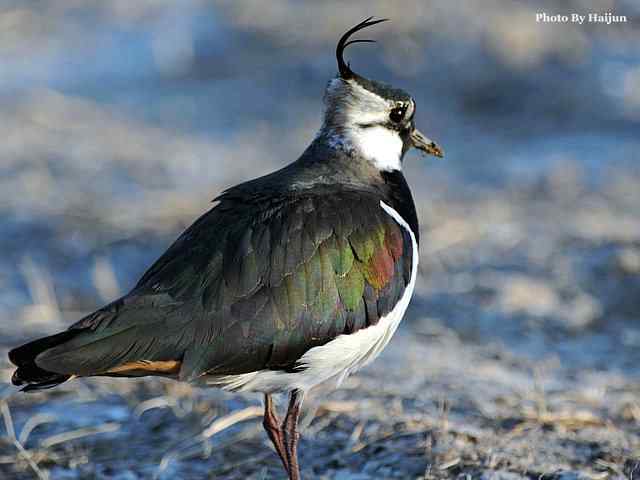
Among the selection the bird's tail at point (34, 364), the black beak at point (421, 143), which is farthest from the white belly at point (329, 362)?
the black beak at point (421, 143)

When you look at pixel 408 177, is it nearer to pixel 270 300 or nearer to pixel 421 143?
pixel 421 143

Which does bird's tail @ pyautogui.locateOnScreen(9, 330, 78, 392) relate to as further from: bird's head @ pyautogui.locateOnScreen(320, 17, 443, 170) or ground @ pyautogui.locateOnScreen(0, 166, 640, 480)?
bird's head @ pyautogui.locateOnScreen(320, 17, 443, 170)

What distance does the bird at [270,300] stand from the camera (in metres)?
4.29

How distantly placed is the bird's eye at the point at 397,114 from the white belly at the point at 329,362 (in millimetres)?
583

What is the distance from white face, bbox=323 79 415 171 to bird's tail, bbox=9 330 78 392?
156 cm

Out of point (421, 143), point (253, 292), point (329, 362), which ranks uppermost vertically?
point (421, 143)

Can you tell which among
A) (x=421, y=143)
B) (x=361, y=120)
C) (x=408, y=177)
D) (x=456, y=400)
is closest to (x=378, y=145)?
(x=361, y=120)

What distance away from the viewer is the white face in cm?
525

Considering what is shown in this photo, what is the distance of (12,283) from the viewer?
28.0 feet

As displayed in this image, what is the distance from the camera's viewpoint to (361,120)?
17.3 ft

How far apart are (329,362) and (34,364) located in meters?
1.10

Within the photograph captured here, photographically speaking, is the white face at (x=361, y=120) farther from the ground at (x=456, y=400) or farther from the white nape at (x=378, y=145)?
the ground at (x=456, y=400)

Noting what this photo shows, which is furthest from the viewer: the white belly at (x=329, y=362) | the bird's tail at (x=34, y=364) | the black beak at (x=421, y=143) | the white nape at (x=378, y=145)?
the black beak at (x=421, y=143)

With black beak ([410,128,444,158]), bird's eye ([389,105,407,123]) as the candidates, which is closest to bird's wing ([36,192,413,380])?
bird's eye ([389,105,407,123])
